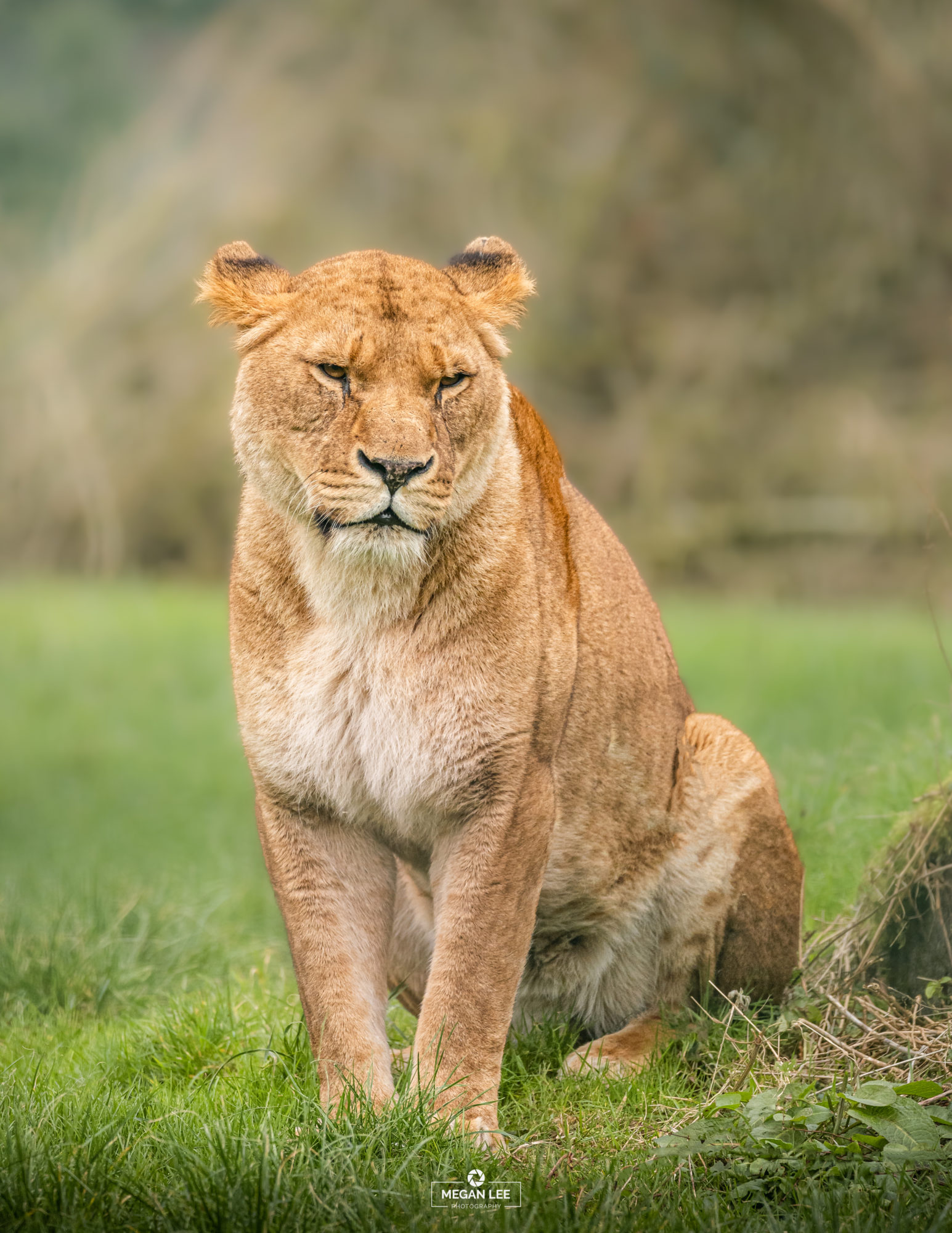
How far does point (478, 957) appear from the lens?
136 inches

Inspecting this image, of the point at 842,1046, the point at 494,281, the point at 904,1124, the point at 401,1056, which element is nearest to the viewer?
the point at 904,1124

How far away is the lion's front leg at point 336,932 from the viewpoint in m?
3.48

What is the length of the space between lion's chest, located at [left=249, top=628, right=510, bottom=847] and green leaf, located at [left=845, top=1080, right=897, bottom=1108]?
1149 mm

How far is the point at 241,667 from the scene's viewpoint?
363 cm

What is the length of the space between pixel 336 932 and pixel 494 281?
1788 millimetres

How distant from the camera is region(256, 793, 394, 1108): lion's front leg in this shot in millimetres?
3484

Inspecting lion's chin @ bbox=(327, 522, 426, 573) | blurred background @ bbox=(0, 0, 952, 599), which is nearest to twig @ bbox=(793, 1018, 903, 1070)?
lion's chin @ bbox=(327, 522, 426, 573)

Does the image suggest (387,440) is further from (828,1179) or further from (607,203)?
(607,203)

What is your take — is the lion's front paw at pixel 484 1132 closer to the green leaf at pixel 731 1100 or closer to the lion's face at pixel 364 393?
the green leaf at pixel 731 1100

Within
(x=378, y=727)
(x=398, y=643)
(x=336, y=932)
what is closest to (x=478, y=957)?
(x=336, y=932)

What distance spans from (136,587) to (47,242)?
6.17 meters

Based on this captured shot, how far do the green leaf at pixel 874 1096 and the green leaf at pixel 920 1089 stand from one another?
22mm

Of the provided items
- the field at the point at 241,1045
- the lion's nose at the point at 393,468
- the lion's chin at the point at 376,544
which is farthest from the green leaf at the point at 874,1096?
the lion's nose at the point at 393,468

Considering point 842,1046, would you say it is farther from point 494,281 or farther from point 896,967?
point 494,281
